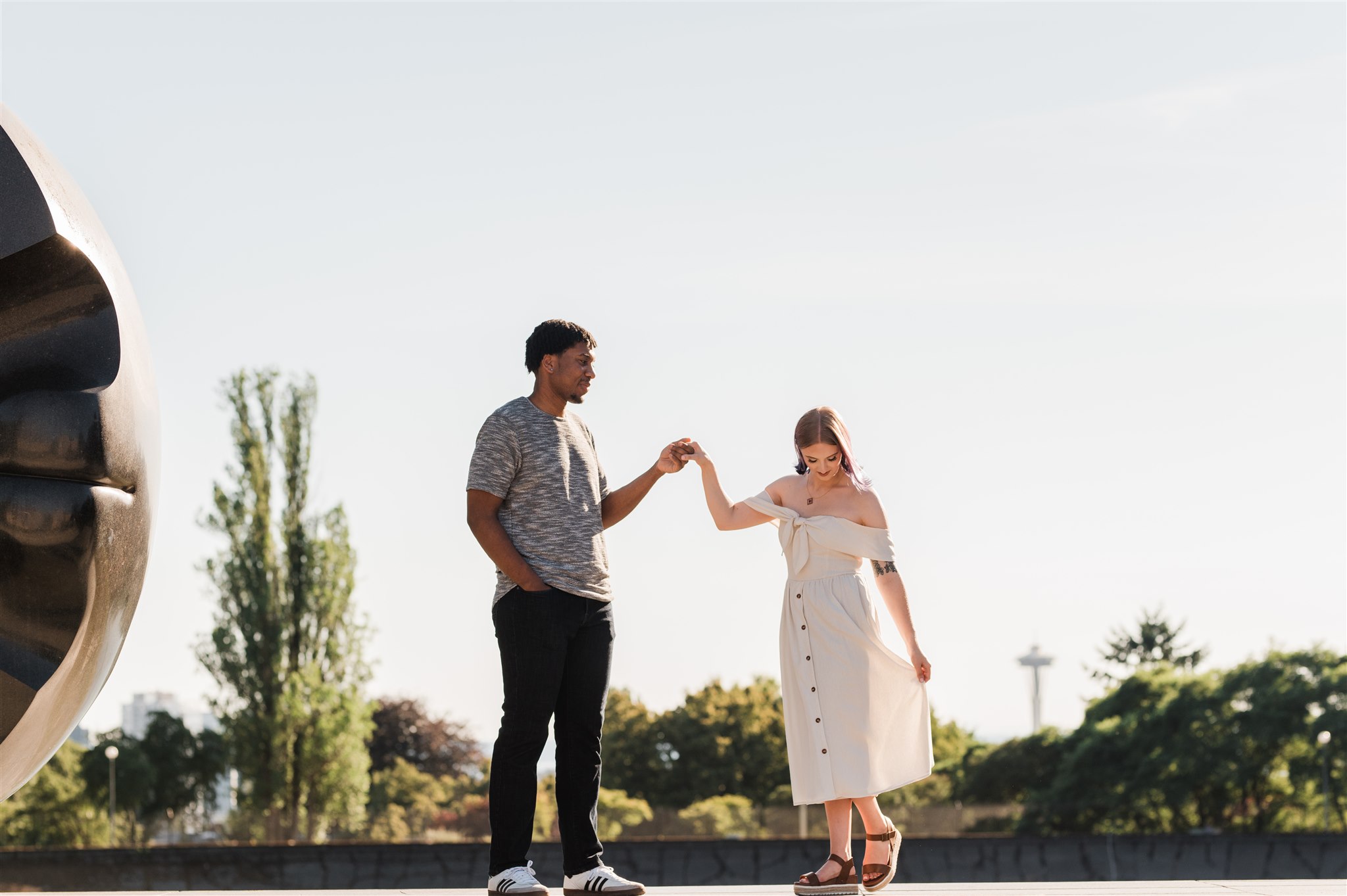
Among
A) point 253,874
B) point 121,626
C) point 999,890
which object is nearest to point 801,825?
point 253,874

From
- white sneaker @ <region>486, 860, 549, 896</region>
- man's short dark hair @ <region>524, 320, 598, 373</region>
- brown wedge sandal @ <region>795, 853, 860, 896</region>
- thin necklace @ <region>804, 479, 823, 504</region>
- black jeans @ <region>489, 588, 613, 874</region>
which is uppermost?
man's short dark hair @ <region>524, 320, 598, 373</region>

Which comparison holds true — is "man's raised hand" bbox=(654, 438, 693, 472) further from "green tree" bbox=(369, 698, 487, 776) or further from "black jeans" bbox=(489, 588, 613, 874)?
"green tree" bbox=(369, 698, 487, 776)

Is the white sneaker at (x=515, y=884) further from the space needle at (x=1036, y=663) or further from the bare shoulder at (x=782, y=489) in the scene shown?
the space needle at (x=1036, y=663)

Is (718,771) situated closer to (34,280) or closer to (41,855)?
(41,855)

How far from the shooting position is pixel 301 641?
27297 mm

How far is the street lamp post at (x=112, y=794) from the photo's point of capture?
3406cm

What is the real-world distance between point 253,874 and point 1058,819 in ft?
69.6

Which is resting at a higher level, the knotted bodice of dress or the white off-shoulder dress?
the knotted bodice of dress

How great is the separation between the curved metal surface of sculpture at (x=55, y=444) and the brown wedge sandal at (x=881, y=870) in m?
2.76

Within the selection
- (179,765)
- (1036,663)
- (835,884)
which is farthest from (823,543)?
(1036,663)

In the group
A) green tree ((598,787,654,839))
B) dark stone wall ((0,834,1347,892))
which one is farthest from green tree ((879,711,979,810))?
dark stone wall ((0,834,1347,892))

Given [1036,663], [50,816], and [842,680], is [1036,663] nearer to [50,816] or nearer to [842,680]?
[50,816]

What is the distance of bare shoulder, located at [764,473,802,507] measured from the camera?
19.0 feet

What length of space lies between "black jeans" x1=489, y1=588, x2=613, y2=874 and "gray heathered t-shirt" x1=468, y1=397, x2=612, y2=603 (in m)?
0.09
